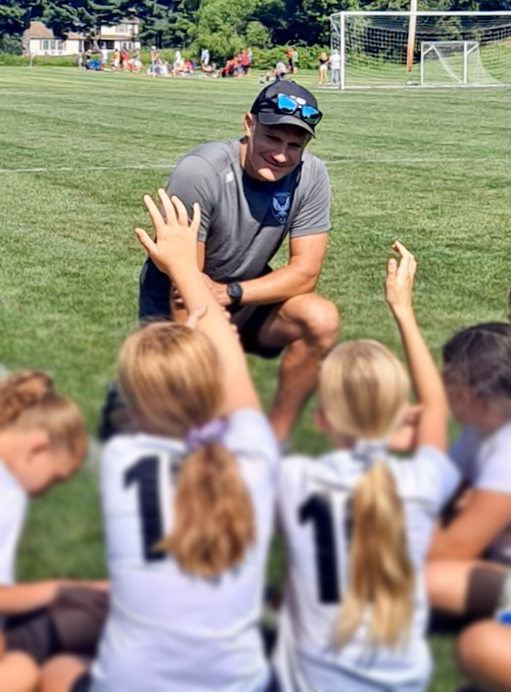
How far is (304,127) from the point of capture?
505 centimetres

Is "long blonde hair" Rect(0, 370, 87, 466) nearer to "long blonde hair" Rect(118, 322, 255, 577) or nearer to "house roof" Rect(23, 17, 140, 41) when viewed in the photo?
"long blonde hair" Rect(118, 322, 255, 577)

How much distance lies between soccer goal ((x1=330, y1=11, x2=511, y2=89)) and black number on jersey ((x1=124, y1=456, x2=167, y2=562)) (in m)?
37.9

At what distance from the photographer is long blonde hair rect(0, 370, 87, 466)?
290 centimetres

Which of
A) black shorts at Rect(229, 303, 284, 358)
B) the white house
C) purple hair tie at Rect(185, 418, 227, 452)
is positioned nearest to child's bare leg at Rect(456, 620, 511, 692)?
purple hair tie at Rect(185, 418, 227, 452)

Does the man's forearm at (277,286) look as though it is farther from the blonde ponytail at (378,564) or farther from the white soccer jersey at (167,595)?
the blonde ponytail at (378,564)

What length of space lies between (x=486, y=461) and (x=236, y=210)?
2770 millimetres

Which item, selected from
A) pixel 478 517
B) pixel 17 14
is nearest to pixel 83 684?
pixel 478 517

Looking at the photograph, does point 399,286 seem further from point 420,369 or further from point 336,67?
point 336,67

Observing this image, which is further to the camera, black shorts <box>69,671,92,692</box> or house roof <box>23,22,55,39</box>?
house roof <box>23,22,55,39</box>

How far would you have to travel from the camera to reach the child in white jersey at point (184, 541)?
8.42ft

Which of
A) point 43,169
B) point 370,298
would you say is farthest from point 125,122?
point 370,298

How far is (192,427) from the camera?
2738mm

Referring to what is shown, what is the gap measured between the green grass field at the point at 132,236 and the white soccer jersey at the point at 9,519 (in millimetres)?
62

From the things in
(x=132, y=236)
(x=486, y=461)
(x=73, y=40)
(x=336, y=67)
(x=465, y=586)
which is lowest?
(x=132, y=236)
